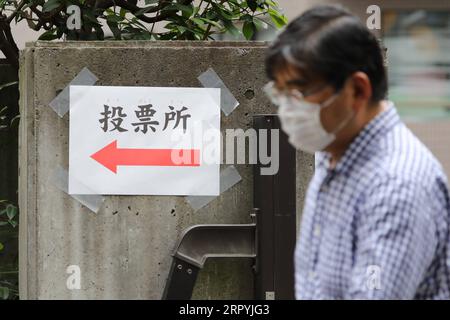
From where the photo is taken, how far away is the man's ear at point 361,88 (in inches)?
87.4

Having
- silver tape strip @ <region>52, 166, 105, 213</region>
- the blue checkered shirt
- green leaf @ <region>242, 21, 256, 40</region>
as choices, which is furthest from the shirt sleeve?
green leaf @ <region>242, 21, 256, 40</region>

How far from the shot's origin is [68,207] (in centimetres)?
432

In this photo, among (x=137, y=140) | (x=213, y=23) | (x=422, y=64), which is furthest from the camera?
(x=422, y=64)

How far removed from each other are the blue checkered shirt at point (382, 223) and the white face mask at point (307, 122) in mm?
74

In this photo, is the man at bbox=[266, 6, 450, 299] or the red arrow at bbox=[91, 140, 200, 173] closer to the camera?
the man at bbox=[266, 6, 450, 299]

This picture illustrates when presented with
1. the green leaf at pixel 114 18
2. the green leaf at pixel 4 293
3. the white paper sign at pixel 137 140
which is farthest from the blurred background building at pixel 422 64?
the green leaf at pixel 4 293

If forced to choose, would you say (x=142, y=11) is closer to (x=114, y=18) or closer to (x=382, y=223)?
(x=114, y=18)

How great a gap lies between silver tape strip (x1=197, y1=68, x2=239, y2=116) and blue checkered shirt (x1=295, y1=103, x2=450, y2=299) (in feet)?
6.55

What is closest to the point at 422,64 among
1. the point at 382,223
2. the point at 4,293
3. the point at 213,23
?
the point at 213,23

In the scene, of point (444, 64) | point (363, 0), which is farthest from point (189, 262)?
point (444, 64)

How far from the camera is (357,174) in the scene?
2.25 meters

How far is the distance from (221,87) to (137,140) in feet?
1.61

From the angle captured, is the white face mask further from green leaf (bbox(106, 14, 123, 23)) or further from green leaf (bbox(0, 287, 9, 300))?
green leaf (bbox(0, 287, 9, 300))

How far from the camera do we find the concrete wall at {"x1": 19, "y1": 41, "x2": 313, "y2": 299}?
4.31m
